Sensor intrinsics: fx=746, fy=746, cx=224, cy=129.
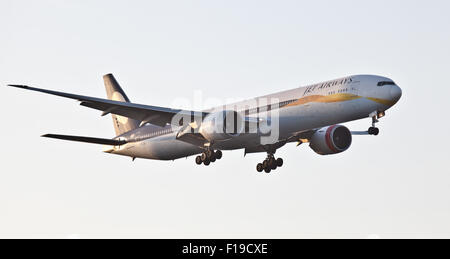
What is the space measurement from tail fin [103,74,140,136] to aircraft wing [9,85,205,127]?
9.74m

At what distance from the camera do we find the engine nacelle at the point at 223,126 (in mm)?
45938

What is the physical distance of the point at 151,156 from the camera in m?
54.2

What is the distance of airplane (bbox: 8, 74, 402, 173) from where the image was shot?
141 ft

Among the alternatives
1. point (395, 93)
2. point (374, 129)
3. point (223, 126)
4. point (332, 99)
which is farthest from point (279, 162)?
point (395, 93)

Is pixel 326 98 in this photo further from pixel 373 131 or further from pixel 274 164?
pixel 274 164

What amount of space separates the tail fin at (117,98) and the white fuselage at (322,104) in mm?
12462

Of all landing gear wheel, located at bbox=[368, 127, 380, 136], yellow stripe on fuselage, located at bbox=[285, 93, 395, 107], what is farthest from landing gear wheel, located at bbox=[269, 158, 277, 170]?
landing gear wheel, located at bbox=[368, 127, 380, 136]

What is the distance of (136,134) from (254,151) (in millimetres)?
9612

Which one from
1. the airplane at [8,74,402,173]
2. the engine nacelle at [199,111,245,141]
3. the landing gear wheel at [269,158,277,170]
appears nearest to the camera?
the airplane at [8,74,402,173]

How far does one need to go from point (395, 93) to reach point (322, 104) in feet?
13.9

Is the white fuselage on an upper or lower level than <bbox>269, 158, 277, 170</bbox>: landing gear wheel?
upper

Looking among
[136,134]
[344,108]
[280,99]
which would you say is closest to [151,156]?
[136,134]

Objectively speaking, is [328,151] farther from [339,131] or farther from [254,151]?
[254,151]

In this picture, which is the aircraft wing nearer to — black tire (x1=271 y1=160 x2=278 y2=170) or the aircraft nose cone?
black tire (x1=271 y1=160 x2=278 y2=170)
